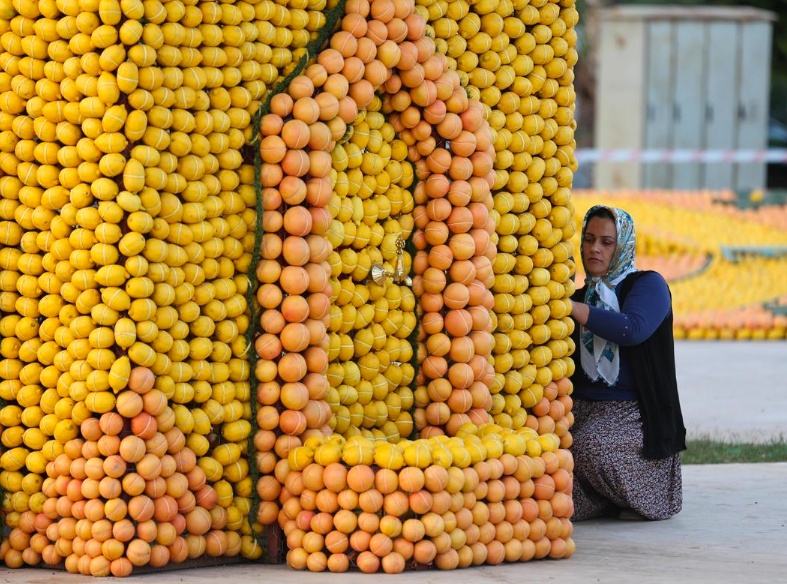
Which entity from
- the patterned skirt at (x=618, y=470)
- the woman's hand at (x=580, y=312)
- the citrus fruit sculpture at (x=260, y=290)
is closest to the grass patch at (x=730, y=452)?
the patterned skirt at (x=618, y=470)

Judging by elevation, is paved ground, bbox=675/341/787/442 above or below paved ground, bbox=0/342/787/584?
above

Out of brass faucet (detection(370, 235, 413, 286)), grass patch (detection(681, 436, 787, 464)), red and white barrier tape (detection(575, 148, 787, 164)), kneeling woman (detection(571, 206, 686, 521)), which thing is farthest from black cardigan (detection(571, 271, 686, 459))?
red and white barrier tape (detection(575, 148, 787, 164))

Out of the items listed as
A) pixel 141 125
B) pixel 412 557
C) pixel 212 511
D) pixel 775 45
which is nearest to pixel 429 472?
pixel 412 557

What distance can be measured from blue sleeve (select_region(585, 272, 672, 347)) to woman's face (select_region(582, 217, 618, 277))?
178 millimetres

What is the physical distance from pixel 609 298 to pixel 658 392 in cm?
44

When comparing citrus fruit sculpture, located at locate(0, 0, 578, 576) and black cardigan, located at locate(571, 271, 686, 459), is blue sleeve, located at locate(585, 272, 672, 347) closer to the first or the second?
black cardigan, located at locate(571, 271, 686, 459)

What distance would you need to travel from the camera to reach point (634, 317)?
5254 mm

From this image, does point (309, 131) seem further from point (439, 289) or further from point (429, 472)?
point (429, 472)

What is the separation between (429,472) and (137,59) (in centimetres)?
162

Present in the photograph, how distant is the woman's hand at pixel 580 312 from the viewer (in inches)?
208

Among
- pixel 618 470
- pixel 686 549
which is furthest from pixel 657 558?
pixel 618 470

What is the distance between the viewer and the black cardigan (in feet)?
17.5

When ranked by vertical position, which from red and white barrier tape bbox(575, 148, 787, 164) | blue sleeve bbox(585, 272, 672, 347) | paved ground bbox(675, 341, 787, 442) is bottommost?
paved ground bbox(675, 341, 787, 442)

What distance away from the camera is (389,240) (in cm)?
482
